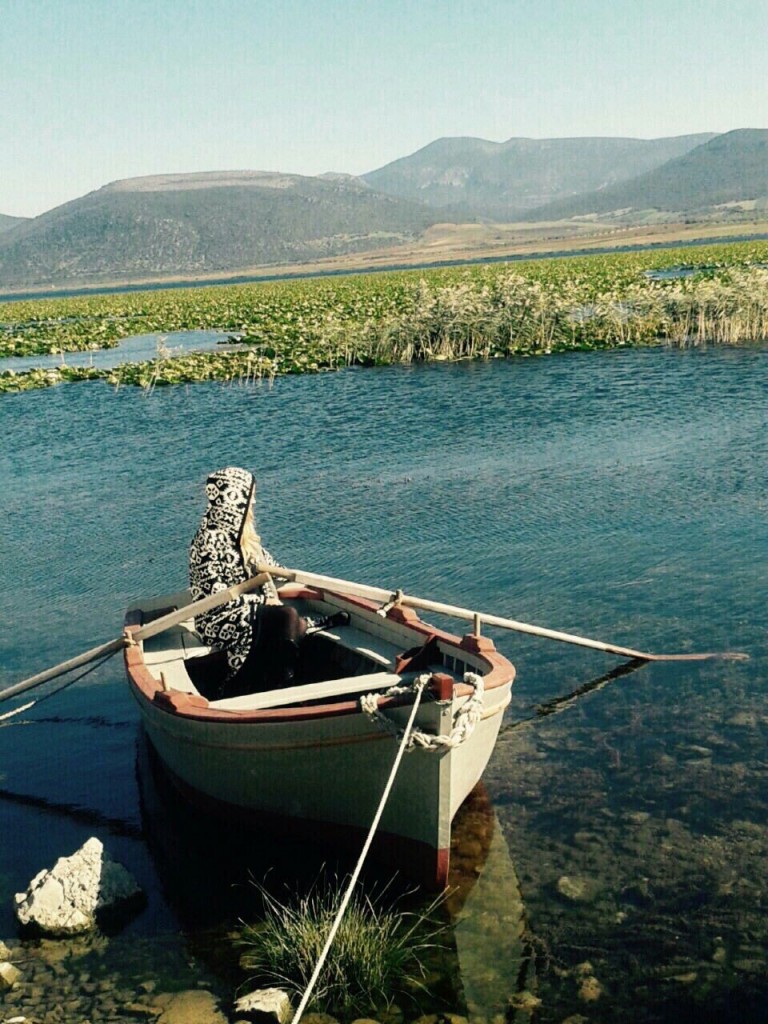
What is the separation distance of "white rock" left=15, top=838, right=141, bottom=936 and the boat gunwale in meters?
1.07

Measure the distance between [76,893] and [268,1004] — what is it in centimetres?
165

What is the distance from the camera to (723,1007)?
560 cm

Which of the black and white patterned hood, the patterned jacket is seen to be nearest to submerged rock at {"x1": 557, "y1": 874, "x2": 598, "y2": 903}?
the patterned jacket

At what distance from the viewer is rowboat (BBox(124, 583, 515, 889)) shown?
6.39 metres

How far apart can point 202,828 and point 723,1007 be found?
12.9 feet

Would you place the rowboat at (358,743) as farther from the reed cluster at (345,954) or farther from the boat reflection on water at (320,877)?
the reed cluster at (345,954)

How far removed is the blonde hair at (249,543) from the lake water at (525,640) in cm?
196

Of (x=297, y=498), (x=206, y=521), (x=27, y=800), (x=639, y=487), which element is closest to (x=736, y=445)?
(x=639, y=487)

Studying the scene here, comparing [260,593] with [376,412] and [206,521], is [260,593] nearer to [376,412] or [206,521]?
[206,521]

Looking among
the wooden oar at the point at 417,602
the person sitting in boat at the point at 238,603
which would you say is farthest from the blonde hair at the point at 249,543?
the wooden oar at the point at 417,602

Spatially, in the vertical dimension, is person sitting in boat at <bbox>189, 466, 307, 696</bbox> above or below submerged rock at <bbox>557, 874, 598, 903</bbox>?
above

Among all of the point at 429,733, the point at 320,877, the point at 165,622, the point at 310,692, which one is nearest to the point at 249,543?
the point at 165,622

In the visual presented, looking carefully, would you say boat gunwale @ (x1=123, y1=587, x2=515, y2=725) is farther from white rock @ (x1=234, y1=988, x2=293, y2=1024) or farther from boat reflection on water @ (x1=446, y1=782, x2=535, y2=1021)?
white rock @ (x1=234, y1=988, x2=293, y2=1024)

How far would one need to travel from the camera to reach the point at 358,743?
6.61m
